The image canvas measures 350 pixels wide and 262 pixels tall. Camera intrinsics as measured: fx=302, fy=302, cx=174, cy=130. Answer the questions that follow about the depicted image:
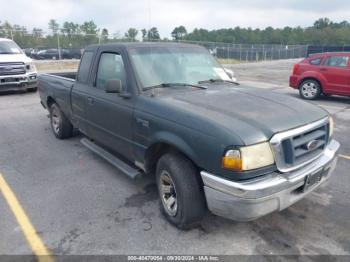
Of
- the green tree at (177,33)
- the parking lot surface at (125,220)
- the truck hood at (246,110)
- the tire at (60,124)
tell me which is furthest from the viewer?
the green tree at (177,33)

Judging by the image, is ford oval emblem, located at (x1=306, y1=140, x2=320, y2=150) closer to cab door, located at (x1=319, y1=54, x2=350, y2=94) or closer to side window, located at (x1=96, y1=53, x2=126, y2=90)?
side window, located at (x1=96, y1=53, x2=126, y2=90)

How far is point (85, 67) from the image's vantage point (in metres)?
4.64

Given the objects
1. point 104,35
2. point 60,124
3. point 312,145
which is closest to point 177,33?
point 104,35

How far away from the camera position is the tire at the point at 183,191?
2844mm

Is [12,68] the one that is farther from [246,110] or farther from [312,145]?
[312,145]

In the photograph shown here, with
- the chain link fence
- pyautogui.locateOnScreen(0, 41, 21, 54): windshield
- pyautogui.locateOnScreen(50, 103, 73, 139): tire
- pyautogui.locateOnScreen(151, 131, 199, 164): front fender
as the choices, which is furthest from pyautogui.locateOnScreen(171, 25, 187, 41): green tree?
pyautogui.locateOnScreen(151, 131, 199, 164): front fender

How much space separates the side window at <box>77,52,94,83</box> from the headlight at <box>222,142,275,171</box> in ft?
9.41

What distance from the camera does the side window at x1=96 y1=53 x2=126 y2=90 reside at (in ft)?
12.4

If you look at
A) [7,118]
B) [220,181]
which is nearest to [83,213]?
[220,181]

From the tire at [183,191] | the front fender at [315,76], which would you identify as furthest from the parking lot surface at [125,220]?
the front fender at [315,76]

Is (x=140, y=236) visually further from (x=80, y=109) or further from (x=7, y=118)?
(x=7, y=118)

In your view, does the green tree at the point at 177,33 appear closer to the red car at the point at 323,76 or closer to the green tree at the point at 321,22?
the red car at the point at 323,76

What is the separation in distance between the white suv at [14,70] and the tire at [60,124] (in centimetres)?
550

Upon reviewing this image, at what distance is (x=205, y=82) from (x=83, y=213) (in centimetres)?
221
